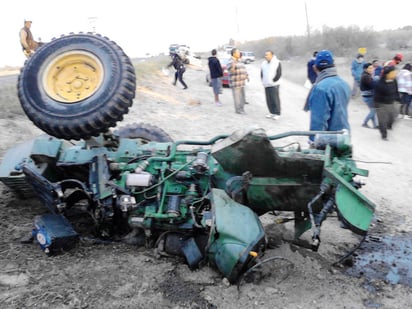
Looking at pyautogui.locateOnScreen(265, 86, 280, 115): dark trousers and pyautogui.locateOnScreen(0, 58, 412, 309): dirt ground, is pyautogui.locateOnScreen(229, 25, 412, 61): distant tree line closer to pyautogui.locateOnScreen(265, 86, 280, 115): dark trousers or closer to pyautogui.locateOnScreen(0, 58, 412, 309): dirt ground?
pyautogui.locateOnScreen(265, 86, 280, 115): dark trousers

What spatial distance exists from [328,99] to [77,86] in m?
2.56

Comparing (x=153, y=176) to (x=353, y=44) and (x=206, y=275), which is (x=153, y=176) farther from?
(x=353, y=44)

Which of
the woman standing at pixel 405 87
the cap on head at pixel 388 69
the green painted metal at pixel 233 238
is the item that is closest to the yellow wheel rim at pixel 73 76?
the green painted metal at pixel 233 238

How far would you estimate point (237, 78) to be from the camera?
37.5 ft

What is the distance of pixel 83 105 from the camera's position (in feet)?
12.9

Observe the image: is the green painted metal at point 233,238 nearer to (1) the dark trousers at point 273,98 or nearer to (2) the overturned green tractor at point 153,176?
(2) the overturned green tractor at point 153,176

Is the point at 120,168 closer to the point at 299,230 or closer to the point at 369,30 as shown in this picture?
the point at 299,230

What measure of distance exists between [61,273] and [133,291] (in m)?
0.68

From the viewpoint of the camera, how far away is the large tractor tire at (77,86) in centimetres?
390

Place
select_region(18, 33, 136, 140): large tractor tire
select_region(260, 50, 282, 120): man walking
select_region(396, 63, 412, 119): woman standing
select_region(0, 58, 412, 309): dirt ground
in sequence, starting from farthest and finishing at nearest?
select_region(396, 63, 412, 119): woman standing < select_region(260, 50, 282, 120): man walking < select_region(18, 33, 136, 140): large tractor tire < select_region(0, 58, 412, 309): dirt ground

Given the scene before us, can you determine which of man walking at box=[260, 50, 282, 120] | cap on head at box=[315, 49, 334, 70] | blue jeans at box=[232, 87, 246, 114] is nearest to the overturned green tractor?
cap on head at box=[315, 49, 334, 70]

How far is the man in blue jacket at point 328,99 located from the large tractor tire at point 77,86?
193 centimetres

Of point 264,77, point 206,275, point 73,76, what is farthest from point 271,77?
point 206,275

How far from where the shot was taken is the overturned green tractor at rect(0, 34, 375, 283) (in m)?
3.51
